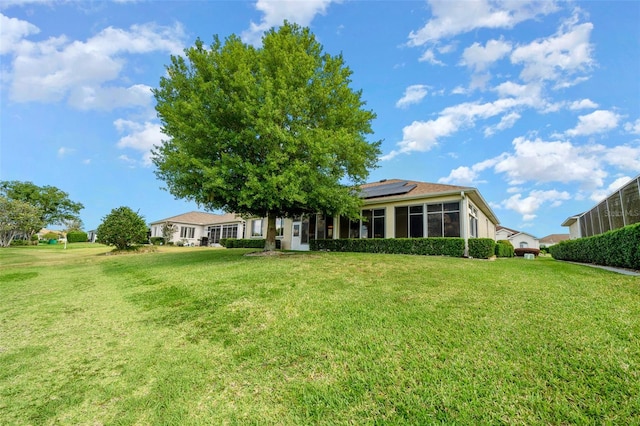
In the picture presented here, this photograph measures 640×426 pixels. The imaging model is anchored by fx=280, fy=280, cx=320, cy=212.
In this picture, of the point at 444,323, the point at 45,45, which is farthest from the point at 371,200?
the point at 45,45

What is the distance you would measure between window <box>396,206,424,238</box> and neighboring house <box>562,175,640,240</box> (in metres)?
8.23

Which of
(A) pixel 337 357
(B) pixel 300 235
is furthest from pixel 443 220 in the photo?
(A) pixel 337 357

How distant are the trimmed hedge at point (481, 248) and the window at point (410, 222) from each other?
2.63 meters

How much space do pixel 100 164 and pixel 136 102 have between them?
1010cm

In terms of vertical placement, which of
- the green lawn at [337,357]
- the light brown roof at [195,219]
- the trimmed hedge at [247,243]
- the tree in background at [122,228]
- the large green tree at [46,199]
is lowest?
the green lawn at [337,357]

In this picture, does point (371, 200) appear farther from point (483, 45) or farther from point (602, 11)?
point (602, 11)

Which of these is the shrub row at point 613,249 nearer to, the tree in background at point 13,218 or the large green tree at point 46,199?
the tree in background at point 13,218

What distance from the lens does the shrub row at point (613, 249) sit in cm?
772

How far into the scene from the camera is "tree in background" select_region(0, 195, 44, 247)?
29.6 m

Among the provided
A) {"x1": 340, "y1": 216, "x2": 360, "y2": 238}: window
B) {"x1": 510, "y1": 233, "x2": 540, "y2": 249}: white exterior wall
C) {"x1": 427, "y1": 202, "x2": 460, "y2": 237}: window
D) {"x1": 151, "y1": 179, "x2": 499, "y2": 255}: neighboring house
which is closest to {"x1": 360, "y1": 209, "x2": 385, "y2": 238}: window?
{"x1": 151, "y1": 179, "x2": 499, "y2": 255}: neighboring house

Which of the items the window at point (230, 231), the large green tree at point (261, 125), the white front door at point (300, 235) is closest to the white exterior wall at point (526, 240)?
the white front door at point (300, 235)

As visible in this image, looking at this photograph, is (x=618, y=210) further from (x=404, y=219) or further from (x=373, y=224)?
(x=373, y=224)

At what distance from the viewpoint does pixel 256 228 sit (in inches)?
1016

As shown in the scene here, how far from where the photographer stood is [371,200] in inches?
683
